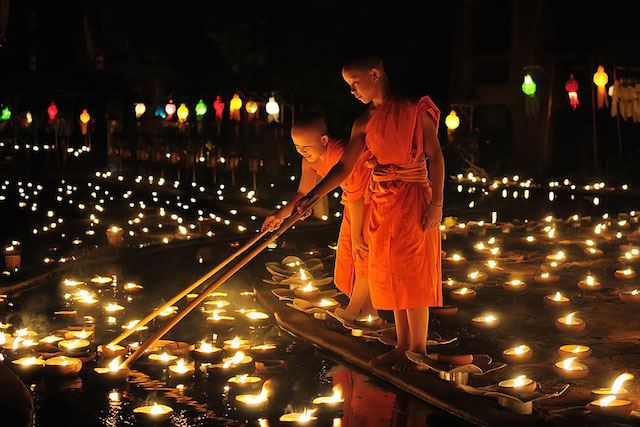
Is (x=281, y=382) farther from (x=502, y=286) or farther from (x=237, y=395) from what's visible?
(x=502, y=286)

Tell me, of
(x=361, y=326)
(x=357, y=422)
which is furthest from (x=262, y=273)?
(x=357, y=422)

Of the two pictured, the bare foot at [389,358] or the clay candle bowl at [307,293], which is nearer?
the bare foot at [389,358]

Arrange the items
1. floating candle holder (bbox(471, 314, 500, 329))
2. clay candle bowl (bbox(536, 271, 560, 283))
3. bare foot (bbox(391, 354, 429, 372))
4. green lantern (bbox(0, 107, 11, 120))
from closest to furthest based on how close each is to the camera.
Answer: bare foot (bbox(391, 354, 429, 372)), floating candle holder (bbox(471, 314, 500, 329)), clay candle bowl (bbox(536, 271, 560, 283)), green lantern (bbox(0, 107, 11, 120))

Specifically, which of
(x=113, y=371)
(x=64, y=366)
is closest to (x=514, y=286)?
(x=113, y=371)

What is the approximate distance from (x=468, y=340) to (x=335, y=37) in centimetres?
1243

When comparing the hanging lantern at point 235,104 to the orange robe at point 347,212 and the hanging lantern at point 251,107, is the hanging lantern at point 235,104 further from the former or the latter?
the orange robe at point 347,212

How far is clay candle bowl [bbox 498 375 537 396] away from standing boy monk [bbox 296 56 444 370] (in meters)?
0.57

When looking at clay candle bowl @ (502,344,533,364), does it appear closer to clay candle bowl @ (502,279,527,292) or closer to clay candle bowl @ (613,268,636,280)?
clay candle bowl @ (502,279,527,292)

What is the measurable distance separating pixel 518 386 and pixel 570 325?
56.2 inches

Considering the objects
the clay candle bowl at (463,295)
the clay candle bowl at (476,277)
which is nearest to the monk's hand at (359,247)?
the clay candle bowl at (463,295)

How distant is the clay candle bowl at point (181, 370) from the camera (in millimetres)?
4863

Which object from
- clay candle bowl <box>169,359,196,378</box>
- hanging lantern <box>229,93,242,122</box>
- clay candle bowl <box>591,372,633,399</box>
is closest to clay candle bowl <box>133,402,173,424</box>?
clay candle bowl <box>169,359,196,378</box>

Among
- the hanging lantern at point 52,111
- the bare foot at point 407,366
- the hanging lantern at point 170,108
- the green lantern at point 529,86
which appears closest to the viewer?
the bare foot at point 407,366

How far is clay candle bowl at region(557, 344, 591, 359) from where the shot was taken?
504cm
